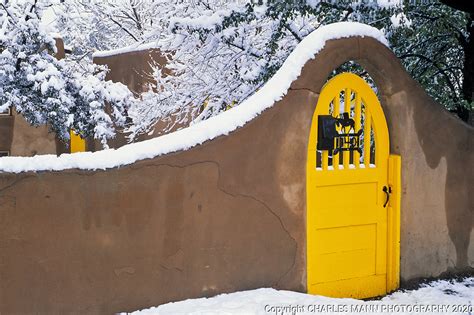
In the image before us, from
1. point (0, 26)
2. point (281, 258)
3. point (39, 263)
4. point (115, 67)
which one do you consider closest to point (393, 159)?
point (281, 258)

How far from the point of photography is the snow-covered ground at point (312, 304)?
481cm

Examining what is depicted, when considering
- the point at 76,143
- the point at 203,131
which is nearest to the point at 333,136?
the point at 203,131

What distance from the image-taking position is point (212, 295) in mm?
5113

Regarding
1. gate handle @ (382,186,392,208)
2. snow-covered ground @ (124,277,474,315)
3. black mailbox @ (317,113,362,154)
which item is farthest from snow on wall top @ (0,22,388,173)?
gate handle @ (382,186,392,208)

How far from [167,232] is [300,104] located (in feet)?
5.67

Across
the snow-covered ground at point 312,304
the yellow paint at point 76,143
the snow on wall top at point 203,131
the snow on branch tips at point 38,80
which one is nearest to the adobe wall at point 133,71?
the yellow paint at point 76,143

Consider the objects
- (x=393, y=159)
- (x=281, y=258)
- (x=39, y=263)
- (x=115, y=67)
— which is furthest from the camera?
(x=115, y=67)

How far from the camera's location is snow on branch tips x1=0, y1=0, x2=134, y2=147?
494 inches

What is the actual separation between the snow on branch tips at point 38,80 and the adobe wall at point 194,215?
839cm

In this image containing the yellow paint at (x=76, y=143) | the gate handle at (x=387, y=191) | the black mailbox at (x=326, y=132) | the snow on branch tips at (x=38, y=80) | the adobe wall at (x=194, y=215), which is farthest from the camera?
the yellow paint at (x=76, y=143)

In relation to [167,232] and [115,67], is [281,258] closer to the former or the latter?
[167,232]

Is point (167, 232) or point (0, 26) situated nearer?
point (167, 232)

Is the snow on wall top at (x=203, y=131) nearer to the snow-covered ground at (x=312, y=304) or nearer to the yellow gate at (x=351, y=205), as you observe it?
the yellow gate at (x=351, y=205)

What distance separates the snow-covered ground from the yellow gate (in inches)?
13.2
